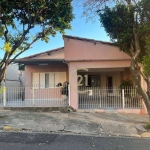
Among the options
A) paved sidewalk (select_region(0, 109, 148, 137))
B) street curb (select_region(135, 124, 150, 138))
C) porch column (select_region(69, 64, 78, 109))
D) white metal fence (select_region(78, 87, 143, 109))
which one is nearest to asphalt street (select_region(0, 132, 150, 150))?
street curb (select_region(135, 124, 150, 138))

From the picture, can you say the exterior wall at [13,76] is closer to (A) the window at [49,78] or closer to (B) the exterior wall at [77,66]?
(A) the window at [49,78]

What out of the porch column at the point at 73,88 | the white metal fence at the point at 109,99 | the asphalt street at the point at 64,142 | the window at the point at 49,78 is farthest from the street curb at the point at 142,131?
the window at the point at 49,78

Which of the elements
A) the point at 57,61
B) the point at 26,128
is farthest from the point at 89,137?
the point at 57,61

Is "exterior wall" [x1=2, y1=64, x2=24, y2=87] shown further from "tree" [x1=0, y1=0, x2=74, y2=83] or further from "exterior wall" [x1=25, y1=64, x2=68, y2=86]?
"tree" [x1=0, y1=0, x2=74, y2=83]

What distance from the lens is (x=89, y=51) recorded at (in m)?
11.5

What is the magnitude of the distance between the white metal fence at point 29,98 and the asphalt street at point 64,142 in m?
4.67

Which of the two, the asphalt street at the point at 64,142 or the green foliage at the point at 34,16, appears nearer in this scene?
the asphalt street at the point at 64,142

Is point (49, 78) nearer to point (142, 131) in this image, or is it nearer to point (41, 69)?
point (41, 69)

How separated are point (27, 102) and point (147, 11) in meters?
9.36

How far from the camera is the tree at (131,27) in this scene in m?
8.77

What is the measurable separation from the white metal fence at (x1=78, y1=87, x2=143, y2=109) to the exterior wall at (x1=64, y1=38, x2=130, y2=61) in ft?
7.15

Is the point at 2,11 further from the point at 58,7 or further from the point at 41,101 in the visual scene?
the point at 41,101

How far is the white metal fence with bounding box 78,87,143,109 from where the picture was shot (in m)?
11.4

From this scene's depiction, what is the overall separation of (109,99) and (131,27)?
4.87 m
